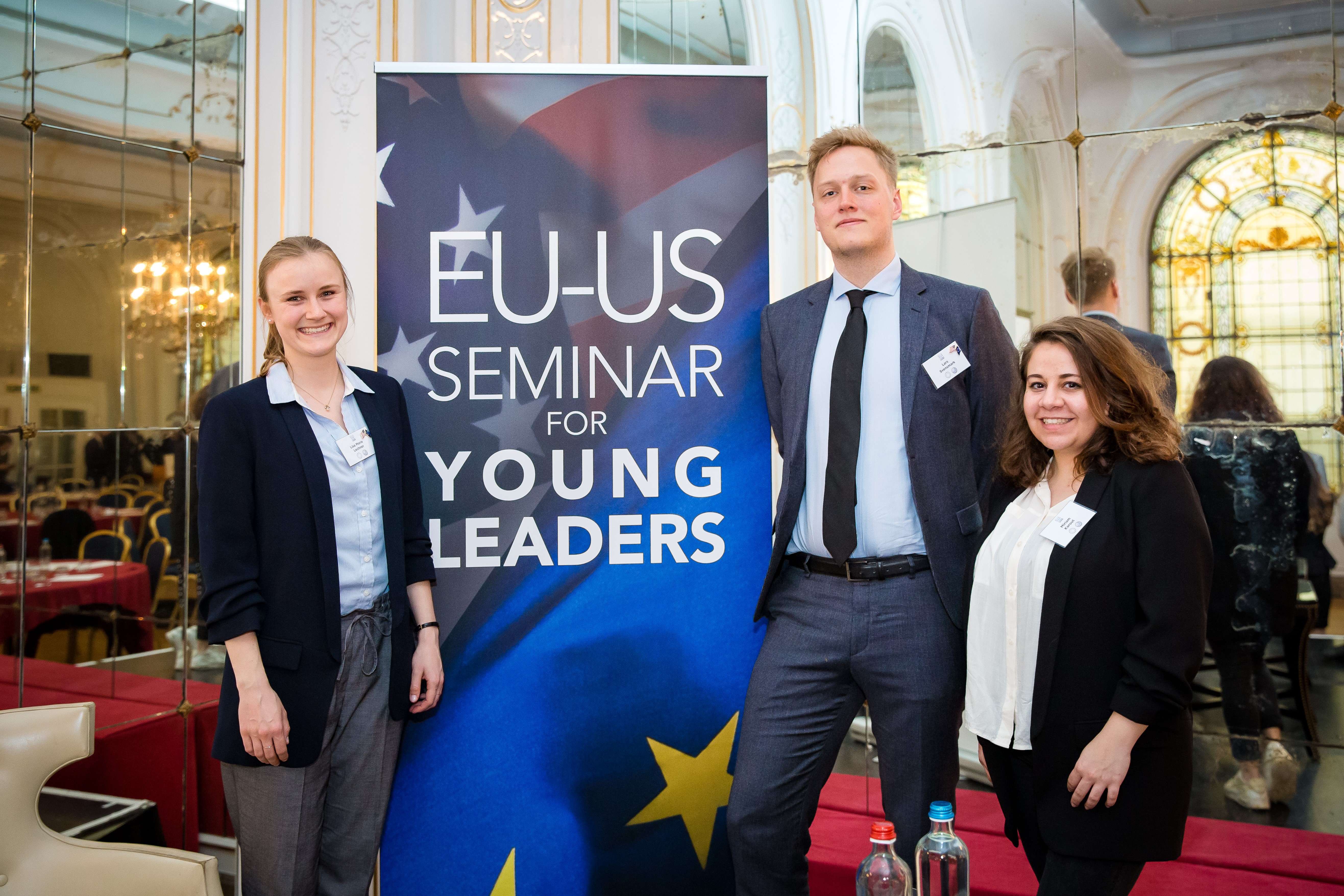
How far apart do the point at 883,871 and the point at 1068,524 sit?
0.66 m

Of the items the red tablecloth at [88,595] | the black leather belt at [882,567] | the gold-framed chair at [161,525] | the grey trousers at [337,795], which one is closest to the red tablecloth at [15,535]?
the red tablecloth at [88,595]

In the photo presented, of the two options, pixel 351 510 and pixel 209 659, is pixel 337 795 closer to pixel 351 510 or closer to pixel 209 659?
pixel 351 510

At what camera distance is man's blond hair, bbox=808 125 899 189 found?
1.93 metres

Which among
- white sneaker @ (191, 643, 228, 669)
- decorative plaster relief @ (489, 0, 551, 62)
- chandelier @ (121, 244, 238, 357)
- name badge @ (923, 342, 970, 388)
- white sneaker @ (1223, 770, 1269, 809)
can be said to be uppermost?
decorative plaster relief @ (489, 0, 551, 62)

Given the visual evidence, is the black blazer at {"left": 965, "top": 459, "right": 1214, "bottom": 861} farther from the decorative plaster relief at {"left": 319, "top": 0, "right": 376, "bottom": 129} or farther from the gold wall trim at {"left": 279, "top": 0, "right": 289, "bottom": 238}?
the gold wall trim at {"left": 279, "top": 0, "right": 289, "bottom": 238}

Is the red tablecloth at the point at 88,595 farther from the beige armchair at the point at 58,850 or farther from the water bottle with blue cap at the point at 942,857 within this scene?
the water bottle with blue cap at the point at 942,857

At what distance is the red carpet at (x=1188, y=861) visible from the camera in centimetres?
223

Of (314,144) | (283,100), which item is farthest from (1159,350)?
(283,100)

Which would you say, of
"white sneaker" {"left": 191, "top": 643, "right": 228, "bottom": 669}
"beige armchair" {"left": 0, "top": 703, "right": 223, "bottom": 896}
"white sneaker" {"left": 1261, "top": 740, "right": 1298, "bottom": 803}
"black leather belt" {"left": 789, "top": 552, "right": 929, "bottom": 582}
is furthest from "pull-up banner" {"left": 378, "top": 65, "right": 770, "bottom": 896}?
"white sneaker" {"left": 1261, "top": 740, "right": 1298, "bottom": 803}

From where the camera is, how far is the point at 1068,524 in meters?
1.54

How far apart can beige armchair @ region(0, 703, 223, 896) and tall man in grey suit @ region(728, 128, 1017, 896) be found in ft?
3.75

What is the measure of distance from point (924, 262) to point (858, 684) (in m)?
1.58

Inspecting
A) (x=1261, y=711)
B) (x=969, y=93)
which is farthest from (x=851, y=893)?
(x=969, y=93)

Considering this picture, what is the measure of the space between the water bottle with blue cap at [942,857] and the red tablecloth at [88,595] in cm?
232
